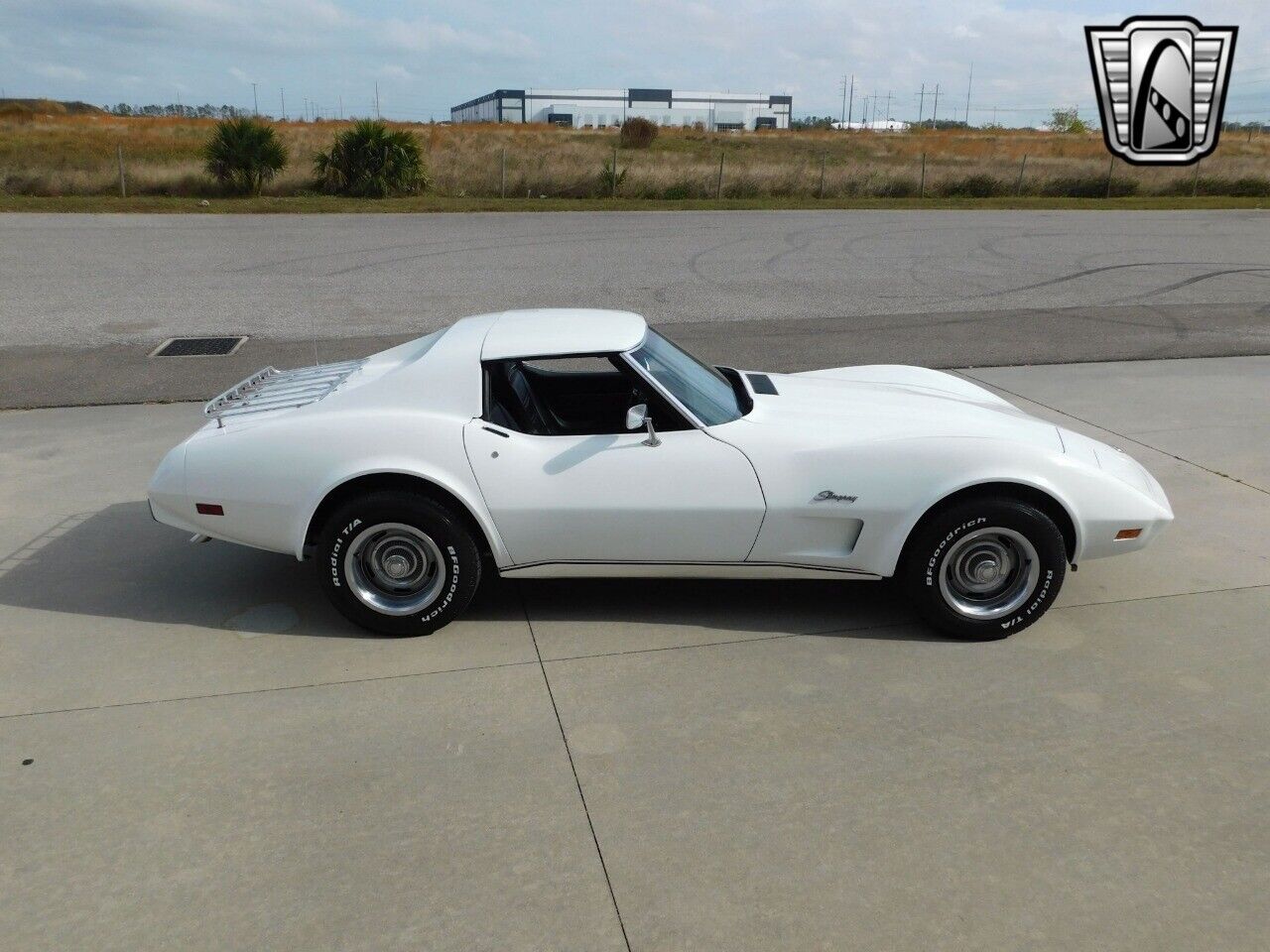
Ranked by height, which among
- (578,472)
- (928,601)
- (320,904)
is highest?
(578,472)

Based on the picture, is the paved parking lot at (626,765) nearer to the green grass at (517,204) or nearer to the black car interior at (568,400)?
the black car interior at (568,400)

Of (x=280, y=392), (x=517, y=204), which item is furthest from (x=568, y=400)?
(x=517, y=204)

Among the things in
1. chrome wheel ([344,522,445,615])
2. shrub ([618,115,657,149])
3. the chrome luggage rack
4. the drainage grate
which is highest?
shrub ([618,115,657,149])

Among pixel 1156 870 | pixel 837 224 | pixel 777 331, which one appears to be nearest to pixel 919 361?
pixel 777 331

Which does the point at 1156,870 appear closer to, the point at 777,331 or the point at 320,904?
the point at 320,904

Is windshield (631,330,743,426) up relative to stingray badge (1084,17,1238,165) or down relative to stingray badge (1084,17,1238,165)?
down

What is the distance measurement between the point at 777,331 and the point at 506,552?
737cm

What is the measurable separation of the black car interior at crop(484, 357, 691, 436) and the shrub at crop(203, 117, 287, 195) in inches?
883

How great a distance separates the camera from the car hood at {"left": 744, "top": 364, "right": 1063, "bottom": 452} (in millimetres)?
4539

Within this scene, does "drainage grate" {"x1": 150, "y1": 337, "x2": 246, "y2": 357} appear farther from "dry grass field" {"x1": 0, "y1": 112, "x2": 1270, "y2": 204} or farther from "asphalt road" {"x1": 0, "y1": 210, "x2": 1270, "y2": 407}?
"dry grass field" {"x1": 0, "y1": 112, "x2": 1270, "y2": 204}

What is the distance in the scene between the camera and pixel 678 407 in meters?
4.50

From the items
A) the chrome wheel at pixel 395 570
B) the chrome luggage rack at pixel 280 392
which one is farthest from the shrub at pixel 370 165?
the chrome wheel at pixel 395 570

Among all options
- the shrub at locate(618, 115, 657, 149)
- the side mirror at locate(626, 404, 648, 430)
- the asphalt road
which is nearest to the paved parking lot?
the side mirror at locate(626, 404, 648, 430)

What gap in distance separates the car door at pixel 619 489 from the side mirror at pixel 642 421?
0.02m
